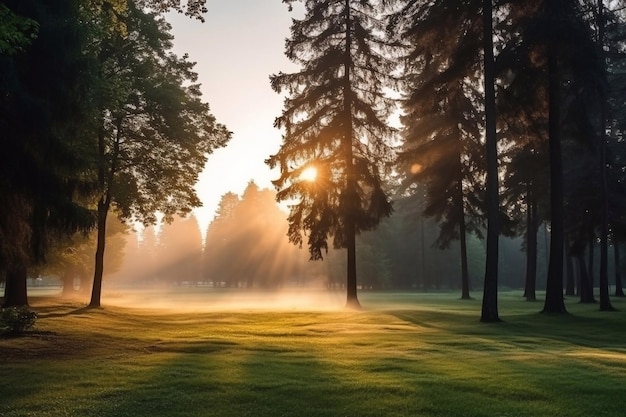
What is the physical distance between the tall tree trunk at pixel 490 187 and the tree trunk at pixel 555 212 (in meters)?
3.03

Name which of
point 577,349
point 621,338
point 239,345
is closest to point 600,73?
point 621,338

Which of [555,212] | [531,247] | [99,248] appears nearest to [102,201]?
[99,248]

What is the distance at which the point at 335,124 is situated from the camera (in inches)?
1262

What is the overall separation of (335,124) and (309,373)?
23.1 metres

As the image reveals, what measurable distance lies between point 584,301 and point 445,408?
110 feet

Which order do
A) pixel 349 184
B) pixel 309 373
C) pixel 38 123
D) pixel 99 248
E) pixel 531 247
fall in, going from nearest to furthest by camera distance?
pixel 309 373 < pixel 38 123 < pixel 99 248 < pixel 349 184 < pixel 531 247

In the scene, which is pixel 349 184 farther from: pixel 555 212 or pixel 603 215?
pixel 603 215

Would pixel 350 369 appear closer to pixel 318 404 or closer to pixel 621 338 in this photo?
pixel 318 404

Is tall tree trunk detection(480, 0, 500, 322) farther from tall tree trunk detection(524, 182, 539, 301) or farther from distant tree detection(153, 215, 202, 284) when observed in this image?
distant tree detection(153, 215, 202, 284)

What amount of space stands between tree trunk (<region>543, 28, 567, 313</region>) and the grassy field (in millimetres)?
6033

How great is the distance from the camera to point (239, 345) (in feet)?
48.2

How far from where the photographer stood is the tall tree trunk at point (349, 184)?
3164cm

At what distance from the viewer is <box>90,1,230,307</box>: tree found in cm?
3017

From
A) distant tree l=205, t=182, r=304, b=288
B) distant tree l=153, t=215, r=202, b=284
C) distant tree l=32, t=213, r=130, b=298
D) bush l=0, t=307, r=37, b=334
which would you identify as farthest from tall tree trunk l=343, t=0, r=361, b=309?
distant tree l=153, t=215, r=202, b=284
